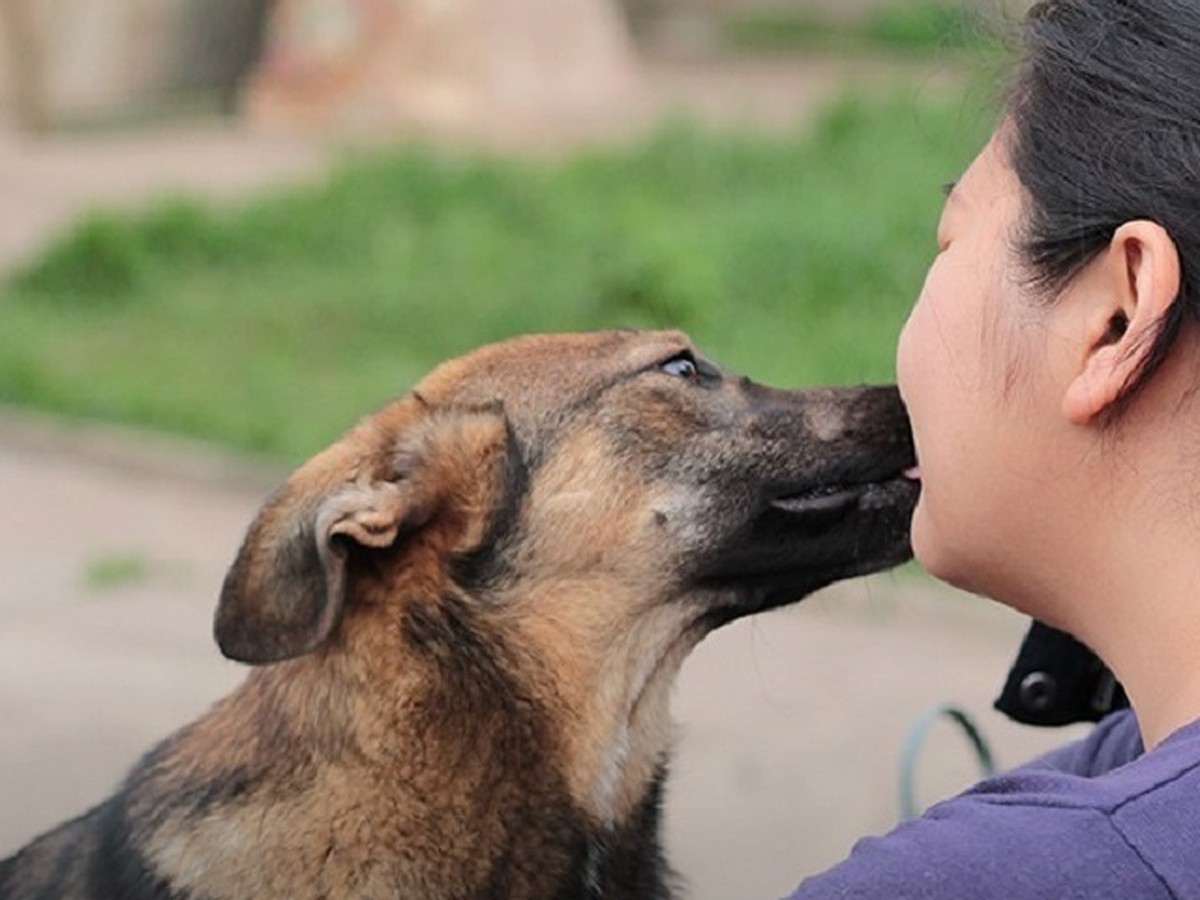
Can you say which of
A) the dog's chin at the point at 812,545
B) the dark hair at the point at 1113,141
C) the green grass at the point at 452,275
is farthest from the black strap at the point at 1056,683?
the green grass at the point at 452,275

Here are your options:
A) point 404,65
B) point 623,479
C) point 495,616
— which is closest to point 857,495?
point 623,479

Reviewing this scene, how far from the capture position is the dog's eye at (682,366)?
9.85 ft

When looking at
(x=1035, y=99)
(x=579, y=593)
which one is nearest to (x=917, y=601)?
(x=579, y=593)

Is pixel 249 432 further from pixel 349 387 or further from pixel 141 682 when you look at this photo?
pixel 141 682

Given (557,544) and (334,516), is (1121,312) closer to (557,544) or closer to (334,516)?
(334,516)

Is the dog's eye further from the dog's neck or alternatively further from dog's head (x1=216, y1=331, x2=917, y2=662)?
the dog's neck

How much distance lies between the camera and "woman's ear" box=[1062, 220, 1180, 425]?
5.45 ft

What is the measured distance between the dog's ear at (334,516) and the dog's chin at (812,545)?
1.14 feet

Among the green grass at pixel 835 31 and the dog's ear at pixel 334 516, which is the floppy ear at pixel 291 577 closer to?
the dog's ear at pixel 334 516

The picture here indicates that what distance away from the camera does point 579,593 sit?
9.27 feet

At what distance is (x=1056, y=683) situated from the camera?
105 inches

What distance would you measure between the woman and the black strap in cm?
76

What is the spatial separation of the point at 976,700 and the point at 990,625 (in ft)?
1.83

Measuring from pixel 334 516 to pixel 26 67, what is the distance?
37.4 ft
